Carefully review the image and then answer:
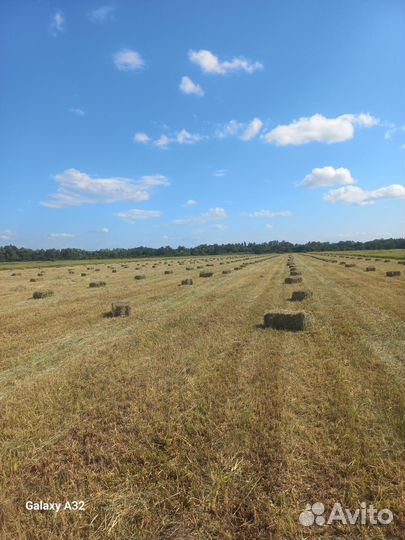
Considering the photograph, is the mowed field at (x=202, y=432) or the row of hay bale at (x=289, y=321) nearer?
the mowed field at (x=202, y=432)

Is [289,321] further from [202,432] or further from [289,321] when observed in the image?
[202,432]

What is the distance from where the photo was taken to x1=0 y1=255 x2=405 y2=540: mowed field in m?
3.85

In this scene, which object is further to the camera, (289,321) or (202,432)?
(289,321)

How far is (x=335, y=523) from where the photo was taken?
12.1 feet

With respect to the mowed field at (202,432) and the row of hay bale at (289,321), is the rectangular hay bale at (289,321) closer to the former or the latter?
the row of hay bale at (289,321)

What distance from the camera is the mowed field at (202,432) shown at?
3.85 metres

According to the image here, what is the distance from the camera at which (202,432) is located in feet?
17.6

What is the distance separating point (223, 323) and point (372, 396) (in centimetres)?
677

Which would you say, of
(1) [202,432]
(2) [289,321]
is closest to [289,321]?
A: (2) [289,321]

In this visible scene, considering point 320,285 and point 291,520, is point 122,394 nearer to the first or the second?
point 291,520

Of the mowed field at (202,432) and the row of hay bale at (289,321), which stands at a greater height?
the row of hay bale at (289,321)

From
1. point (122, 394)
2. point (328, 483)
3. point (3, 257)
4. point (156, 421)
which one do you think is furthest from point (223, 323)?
point (3, 257)

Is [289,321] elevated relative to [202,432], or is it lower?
elevated

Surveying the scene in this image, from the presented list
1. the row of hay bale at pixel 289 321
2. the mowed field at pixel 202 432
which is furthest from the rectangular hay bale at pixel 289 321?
the mowed field at pixel 202 432
